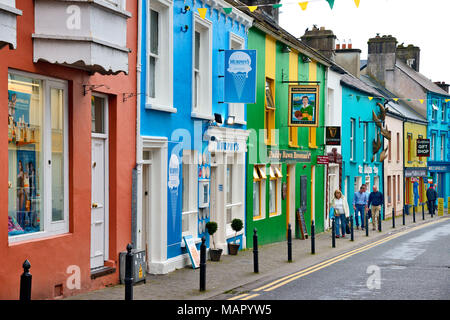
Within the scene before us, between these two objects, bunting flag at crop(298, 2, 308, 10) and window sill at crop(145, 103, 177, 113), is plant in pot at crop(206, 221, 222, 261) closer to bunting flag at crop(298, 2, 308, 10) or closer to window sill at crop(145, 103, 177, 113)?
window sill at crop(145, 103, 177, 113)

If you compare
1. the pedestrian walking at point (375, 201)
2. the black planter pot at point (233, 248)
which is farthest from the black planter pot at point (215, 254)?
the pedestrian walking at point (375, 201)

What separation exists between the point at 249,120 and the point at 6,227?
11773 mm

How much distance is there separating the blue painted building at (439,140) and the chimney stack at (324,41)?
787 inches

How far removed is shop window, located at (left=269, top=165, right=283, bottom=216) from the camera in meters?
22.9

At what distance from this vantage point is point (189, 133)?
1616 cm

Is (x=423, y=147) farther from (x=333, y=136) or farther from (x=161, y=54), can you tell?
(x=161, y=54)

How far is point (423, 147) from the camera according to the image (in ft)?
153

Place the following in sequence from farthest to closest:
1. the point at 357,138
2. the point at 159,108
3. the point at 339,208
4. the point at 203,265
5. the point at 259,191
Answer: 1. the point at 357,138
2. the point at 339,208
3. the point at 259,191
4. the point at 159,108
5. the point at 203,265

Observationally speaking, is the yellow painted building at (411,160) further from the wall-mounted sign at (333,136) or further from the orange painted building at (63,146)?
the orange painted building at (63,146)

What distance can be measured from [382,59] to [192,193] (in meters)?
36.9

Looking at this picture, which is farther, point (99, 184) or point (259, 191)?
point (259, 191)

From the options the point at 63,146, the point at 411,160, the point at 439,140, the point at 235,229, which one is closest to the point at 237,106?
the point at 235,229

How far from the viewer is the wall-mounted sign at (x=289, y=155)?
895 inches
